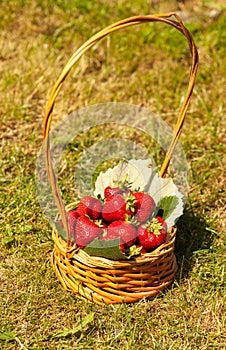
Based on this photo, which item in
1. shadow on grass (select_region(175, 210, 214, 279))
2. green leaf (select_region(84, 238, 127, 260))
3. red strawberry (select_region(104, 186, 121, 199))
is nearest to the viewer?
green leaf (select_region(84, 238, 127, 260))

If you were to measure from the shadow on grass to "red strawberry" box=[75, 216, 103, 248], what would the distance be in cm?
40

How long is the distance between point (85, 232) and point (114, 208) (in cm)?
14

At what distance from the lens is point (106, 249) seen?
189 cm

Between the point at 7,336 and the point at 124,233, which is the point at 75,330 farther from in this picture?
the point at 124,233

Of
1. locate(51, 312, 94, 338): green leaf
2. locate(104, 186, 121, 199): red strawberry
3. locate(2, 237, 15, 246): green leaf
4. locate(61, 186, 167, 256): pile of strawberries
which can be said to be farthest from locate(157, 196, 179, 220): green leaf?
locate(2, 237, 15, 246): green leaf

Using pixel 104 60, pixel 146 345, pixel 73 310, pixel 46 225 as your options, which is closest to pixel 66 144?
pixel 46 225

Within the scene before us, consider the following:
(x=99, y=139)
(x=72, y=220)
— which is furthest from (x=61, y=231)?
(x=99, y=139)

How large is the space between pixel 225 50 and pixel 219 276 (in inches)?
68.7

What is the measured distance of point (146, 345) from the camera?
1.94 metres

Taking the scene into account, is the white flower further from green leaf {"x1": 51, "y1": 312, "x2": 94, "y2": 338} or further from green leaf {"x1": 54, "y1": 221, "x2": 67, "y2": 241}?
green leaf {"x1": 51, "y1": 312, "x2": 94, "y2": 338}

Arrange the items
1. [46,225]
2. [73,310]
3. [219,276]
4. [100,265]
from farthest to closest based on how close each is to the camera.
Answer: [46,225]
[219,276]
[73,310]
[100,265]

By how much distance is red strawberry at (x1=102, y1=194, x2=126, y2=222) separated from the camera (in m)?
2.03

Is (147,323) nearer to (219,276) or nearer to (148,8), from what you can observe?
(219,276)

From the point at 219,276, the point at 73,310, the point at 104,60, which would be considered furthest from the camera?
the point at 104,60
